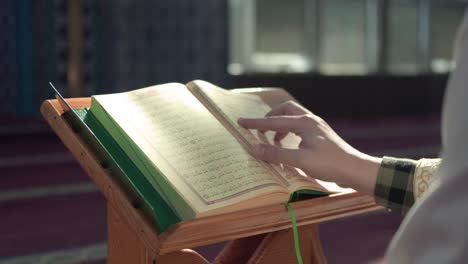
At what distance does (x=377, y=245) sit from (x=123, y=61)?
15.9 feet

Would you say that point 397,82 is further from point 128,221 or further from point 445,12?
point 128,221

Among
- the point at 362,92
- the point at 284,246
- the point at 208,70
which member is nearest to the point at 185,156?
the point at 284,246

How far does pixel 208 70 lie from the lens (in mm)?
7977

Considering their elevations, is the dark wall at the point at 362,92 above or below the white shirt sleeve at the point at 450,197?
below

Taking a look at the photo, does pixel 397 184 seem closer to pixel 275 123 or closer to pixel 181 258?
pixel 275 123

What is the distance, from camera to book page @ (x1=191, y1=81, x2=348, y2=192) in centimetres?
112

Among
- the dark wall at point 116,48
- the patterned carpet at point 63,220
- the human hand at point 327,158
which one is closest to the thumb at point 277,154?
the human hand at point 327,158

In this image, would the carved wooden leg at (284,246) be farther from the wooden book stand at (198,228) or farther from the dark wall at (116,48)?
the dark wall at (116,48)

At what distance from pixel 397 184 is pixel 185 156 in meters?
0.32

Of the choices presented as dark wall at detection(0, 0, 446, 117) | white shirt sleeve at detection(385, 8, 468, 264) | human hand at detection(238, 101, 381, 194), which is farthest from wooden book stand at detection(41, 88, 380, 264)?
dark wall at detection(0, 0, 446, 117)

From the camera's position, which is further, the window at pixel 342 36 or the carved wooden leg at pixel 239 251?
the window at pixel 342 36

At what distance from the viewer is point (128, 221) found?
0.98 meters

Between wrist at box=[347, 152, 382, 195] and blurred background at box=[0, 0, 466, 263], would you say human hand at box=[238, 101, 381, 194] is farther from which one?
blurred background at box=[0, 0, 466, 263]

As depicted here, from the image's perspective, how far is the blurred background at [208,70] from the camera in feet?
11.3
